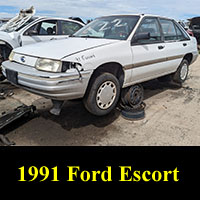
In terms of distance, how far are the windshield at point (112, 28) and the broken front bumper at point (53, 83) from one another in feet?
3.53

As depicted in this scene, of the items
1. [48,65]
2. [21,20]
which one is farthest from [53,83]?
[21,20]

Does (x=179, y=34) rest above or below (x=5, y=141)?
above

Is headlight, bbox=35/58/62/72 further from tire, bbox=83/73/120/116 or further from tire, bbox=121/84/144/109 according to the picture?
tire, bbox=121/84/144/109

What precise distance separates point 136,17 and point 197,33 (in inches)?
423

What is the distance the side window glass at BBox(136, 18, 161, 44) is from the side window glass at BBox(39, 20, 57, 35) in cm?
313

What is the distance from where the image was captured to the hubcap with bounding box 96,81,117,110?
2846 mm

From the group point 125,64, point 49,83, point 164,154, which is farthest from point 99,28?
point 164,154

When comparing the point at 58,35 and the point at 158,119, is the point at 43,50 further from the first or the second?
the point at 58,35

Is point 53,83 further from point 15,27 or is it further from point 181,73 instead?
point 15,27

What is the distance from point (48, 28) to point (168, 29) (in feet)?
11.0

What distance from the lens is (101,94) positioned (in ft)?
9.36

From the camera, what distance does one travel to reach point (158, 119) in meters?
3.36

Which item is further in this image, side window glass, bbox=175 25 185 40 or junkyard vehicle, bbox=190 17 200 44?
junkyard vehicle, bbox=190 17 200 44

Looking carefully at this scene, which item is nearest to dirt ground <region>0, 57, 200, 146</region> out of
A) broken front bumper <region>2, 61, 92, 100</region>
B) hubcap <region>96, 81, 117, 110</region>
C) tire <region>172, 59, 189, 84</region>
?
hubcap <region>96, 81, 117, 110</region>
